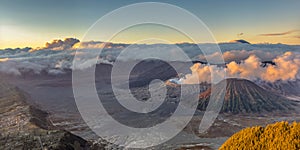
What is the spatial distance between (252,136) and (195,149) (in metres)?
155

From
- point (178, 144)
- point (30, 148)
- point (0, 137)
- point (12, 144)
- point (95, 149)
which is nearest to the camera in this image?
point (30, 148)

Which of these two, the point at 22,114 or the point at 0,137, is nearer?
the point at 0,137

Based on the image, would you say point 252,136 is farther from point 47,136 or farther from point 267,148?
point 47,136

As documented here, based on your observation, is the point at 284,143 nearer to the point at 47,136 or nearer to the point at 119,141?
the point at 47,136

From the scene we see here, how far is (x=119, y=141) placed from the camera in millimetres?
193000

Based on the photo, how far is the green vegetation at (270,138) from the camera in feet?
62.5

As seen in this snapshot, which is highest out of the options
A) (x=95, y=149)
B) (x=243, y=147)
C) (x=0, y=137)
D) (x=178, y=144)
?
(x=243, y=147)

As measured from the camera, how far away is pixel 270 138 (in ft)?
67.2

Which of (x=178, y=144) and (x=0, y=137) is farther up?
(x=0, y=137)

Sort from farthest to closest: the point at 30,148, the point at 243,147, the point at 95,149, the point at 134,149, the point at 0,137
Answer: the point at 134,149 → the point at 95,149 → the point at 0,137 → the point at 30,148 → the point at 243,147

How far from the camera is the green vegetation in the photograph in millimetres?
19062

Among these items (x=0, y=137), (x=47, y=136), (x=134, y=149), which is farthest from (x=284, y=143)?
(x=134, y=149)

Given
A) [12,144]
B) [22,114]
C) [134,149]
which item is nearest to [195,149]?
[134,149]

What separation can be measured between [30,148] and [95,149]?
46.4 metres
